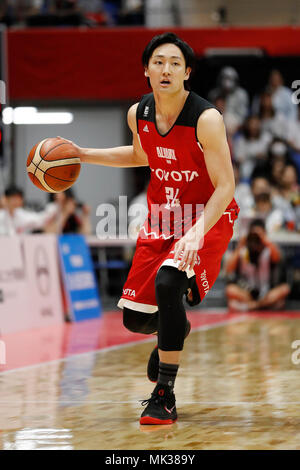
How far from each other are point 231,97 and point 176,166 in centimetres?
1015

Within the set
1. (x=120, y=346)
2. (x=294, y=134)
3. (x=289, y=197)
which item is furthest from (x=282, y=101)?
(x=120, y=346)

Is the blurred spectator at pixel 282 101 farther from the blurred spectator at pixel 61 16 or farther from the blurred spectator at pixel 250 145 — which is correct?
the blurred spectator at pixel 61 16

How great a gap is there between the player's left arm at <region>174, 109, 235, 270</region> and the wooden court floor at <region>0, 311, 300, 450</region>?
2.73 feet

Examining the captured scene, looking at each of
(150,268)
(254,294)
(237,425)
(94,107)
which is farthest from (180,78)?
(94,107)

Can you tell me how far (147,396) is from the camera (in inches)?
185

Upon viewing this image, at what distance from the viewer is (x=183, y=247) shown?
3770 millimetres

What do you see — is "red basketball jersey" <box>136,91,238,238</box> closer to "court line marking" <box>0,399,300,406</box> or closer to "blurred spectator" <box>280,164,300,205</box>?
"court line marking" <box>0,399,300,406</box>

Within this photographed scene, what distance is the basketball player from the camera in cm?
387

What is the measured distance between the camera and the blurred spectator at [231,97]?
13391 mm

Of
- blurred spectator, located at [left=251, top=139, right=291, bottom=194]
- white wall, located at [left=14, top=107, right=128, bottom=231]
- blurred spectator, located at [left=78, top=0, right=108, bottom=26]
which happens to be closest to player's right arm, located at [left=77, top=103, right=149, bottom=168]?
Answer: blurred spectator, located at [left=251, top=139, right=291, bottom=194]

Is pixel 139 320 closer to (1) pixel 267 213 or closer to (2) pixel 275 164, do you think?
(1) pixel 267 213

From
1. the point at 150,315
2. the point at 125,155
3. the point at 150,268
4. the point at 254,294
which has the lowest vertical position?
the point at 254,294

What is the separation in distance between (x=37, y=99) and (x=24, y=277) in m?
5.50
